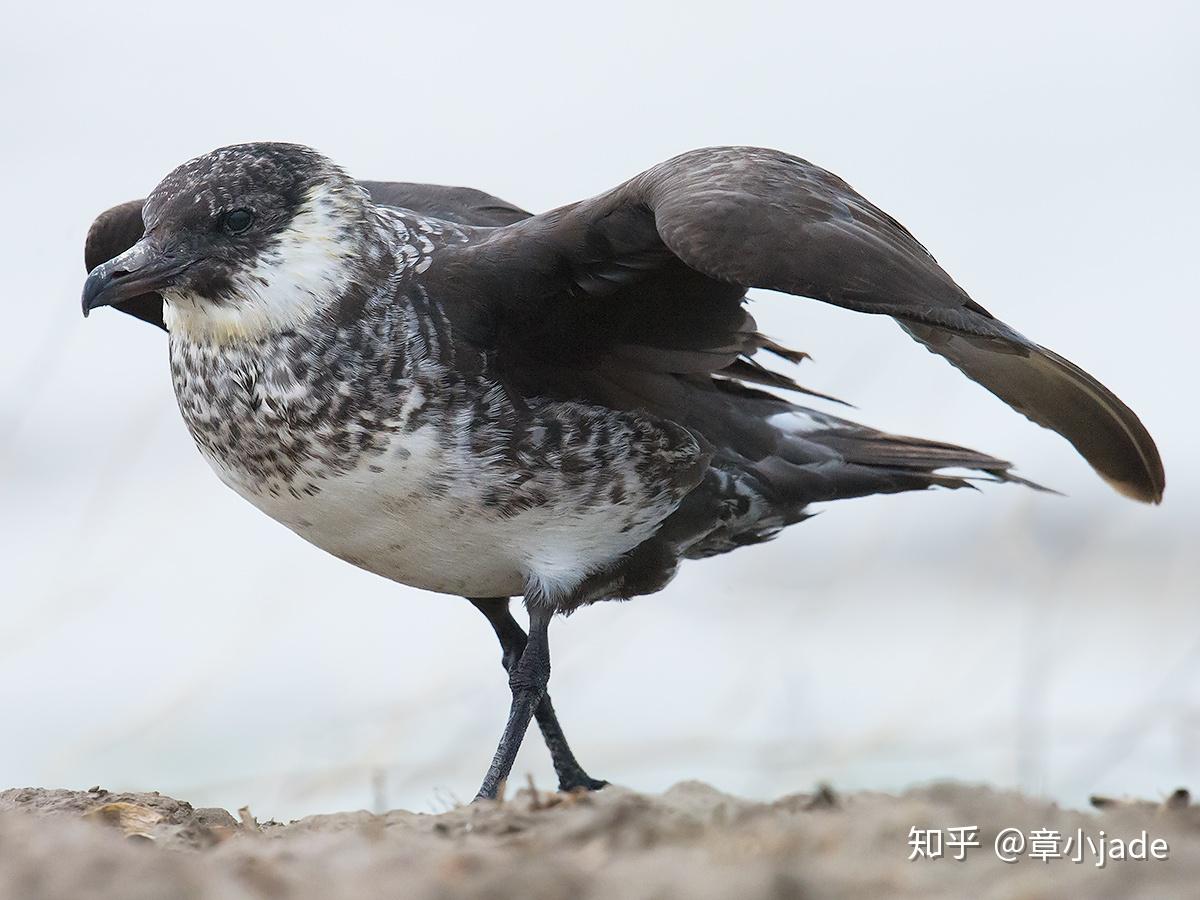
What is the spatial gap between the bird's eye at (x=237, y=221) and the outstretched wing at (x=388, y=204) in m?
0.86

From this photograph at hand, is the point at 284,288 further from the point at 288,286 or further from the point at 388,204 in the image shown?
the point at 388,204

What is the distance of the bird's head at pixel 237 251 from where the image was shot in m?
4.12

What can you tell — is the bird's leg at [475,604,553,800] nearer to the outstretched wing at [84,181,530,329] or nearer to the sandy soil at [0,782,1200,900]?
the sandy soil at [0,782,1200,900]

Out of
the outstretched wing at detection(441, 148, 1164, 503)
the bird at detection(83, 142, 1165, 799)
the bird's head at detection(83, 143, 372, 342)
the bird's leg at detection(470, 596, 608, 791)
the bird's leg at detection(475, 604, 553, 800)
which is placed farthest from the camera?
the bird's leg at detection(470, 596, 608, 791)

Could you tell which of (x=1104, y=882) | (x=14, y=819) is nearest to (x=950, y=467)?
(x=1104, y=882)

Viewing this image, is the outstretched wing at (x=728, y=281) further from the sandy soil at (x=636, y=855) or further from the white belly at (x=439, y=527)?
the sandy soil at (x=636, y=855)

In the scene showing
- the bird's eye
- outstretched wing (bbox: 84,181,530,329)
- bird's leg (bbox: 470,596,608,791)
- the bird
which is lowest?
bird's leg (bbox: 470,596,608,791)

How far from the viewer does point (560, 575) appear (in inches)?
172

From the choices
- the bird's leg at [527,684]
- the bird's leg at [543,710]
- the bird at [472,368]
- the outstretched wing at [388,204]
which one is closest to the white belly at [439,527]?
the bird at [472,368]

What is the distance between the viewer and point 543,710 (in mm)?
4930

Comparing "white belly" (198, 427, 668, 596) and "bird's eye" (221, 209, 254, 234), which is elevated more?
"bird's eye" (221, 209, 254, 234)

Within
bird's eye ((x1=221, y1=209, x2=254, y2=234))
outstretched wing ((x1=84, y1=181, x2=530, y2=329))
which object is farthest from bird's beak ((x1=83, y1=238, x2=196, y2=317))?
outstretched wing ((x1=84, y1=181, x2=530, y2=329))

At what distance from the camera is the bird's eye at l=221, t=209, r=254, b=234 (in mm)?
4180

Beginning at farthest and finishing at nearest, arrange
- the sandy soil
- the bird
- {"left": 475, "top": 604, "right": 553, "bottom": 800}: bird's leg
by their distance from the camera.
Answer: {"left": 475, "top": 604, "right": 553, "bottom": 800}: bird's leg < the bird < the sandy soil
